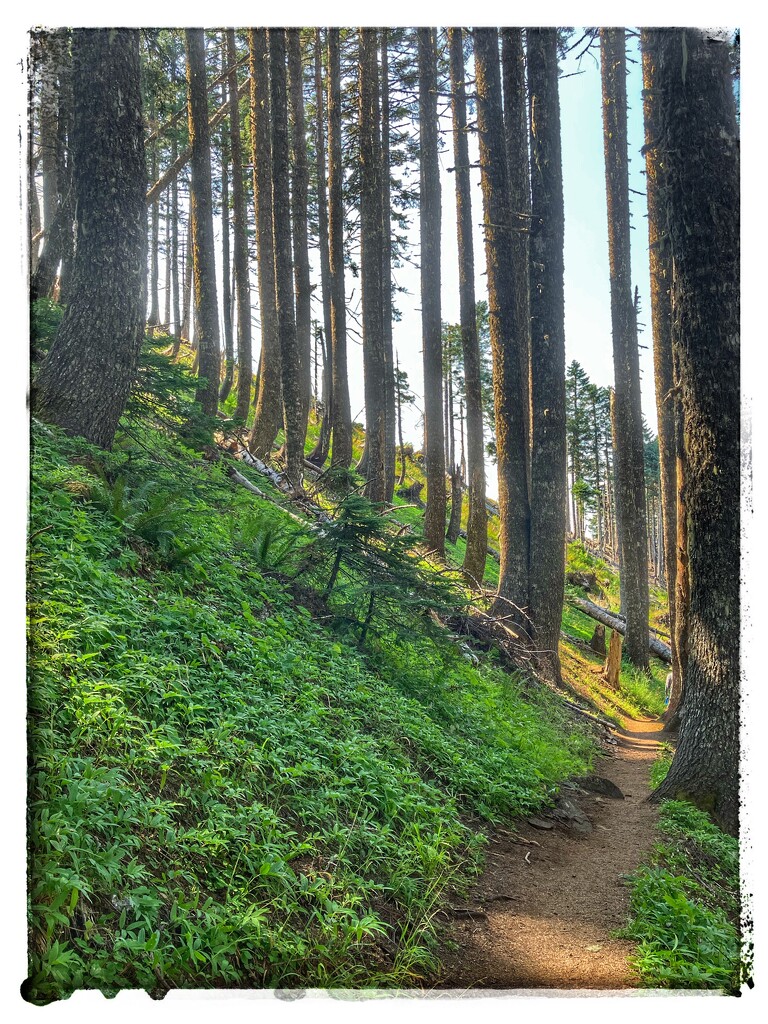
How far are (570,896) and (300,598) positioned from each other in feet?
11.1

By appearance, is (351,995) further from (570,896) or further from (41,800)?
(570,896)

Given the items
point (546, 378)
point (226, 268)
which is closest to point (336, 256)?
point (546, 378)

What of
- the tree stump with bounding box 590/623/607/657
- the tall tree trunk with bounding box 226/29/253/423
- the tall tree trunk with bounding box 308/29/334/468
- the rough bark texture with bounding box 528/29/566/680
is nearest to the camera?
the rough bark texture with bounding box 528/29/566/680

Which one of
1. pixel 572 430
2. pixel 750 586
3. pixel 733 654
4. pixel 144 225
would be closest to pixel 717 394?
pixel 750 586

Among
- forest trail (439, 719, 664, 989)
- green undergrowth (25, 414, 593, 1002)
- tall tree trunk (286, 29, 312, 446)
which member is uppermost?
tall tree trunk (286, 29, 312, 446)

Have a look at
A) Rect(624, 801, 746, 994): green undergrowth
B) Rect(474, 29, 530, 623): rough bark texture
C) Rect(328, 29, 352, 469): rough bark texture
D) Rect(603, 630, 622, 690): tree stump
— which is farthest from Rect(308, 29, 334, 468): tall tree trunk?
Rect(624, 801, 746, 994): green undergrowth

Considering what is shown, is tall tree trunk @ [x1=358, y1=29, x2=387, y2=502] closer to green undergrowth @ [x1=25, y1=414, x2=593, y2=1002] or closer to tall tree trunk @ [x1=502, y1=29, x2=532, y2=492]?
tall tree trunk @ [x1=502, y1=29, x2=532, y2=492]

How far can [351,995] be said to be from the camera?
109 inches

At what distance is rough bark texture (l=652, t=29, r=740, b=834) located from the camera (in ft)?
15.3

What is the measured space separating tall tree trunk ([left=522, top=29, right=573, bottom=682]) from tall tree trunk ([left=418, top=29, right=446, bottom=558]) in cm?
307

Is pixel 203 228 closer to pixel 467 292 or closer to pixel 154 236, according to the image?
pixel 467 292

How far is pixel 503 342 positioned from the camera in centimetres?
1014

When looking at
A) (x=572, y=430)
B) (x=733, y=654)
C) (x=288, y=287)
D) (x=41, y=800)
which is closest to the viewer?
(x=41, y=800)

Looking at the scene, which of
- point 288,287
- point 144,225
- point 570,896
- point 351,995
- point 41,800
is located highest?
point 288,287
